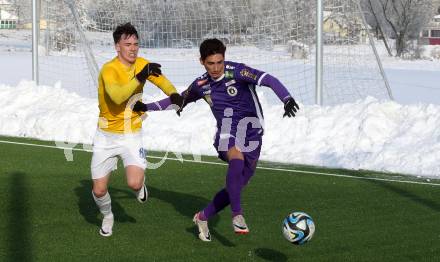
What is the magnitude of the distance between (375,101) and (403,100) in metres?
10.5

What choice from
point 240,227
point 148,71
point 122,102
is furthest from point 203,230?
point 148,71

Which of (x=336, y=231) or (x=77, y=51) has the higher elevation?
(x=77, y=51)

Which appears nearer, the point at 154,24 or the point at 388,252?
the point at 388,252

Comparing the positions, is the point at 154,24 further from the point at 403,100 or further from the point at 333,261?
the point at 333,261

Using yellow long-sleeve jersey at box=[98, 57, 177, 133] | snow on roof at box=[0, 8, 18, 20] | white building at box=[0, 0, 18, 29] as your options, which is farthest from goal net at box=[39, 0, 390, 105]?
snow on roof at box=[0, 8, 18, 20]

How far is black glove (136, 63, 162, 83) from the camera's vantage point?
898 centimetres

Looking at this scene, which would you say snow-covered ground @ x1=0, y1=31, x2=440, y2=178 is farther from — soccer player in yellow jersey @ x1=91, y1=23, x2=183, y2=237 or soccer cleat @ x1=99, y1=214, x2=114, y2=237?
soccer cleat @ x1=99, y1=214, x2=114, y2=237

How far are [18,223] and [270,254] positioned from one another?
9.54ft

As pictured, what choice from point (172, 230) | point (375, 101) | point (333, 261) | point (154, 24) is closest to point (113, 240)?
point (172, 230)

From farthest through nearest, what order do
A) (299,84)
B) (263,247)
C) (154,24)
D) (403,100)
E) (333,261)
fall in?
(403,100), (299,84), (154,24), (263,247), (333,261)

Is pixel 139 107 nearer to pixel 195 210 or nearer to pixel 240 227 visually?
pixel 240 227

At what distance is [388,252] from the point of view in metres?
8.80

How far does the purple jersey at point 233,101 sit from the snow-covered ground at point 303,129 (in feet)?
19.1

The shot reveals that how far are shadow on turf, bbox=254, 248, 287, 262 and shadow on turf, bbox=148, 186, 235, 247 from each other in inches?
29.9
